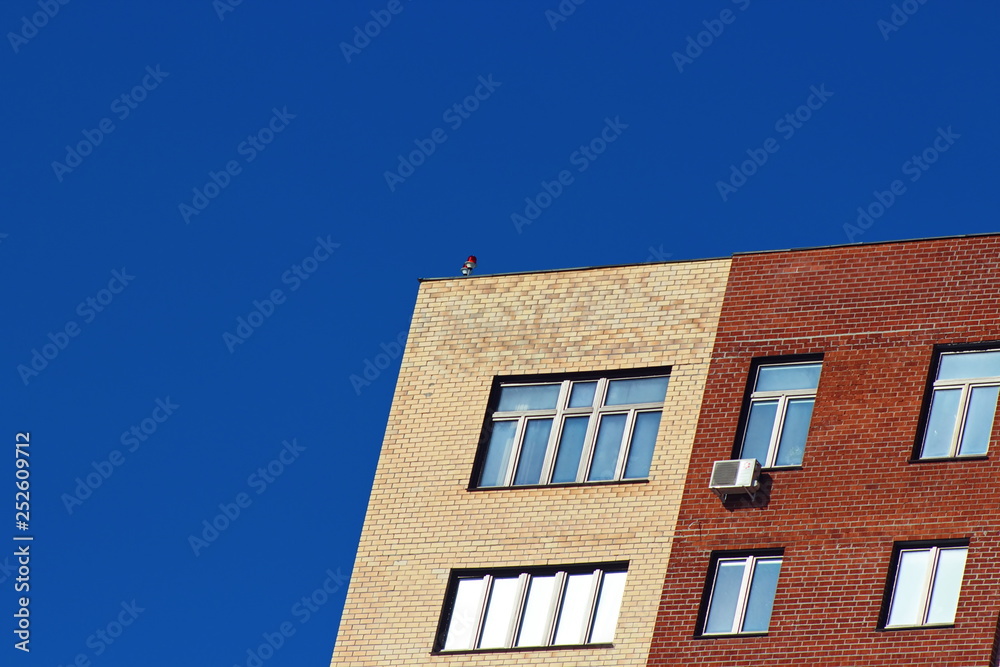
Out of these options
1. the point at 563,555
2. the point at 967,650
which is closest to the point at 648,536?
the point at 563,555

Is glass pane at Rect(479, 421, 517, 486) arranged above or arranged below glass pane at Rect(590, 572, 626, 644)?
above

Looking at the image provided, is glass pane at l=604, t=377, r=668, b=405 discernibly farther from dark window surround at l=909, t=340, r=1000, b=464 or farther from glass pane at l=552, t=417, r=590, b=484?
dark window surround at l=909, t=340, r=1000, b=464

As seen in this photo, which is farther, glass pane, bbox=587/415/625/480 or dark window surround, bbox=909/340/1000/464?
glass pane, bbox=587/415/625/480

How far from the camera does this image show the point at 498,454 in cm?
3055

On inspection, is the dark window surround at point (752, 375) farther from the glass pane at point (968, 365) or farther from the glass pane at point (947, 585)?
the glass pane at point (947, 585)

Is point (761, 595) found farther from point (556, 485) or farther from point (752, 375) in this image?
point (556, 485)

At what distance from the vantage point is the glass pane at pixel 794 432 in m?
28.5

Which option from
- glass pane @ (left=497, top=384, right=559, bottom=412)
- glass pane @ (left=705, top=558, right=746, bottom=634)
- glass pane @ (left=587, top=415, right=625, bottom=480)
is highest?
glass pane @ (left=497, top=384, right=559, bottom=412)

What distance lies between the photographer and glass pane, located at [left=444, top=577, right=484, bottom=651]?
28891 mm

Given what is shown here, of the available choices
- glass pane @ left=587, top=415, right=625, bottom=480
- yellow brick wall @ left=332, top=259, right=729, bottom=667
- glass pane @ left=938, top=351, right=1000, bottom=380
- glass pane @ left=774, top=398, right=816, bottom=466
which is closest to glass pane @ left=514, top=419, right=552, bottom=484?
yellow brick wall @ left=332, top=259, right=729, bottom=667

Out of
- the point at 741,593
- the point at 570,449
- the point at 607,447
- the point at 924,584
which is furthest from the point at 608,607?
the point at 924,584

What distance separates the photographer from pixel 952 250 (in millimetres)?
29062

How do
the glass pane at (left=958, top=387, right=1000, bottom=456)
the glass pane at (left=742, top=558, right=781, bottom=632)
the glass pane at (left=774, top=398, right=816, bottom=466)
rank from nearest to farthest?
1. the glass pane at (left=742, top=558, right=781, bottom=632)
2. the glass pane at (left=958, top=387, right=1000, bottom=456)
3. the glass pane at (left=774, top=398, right=816, bottom=466)

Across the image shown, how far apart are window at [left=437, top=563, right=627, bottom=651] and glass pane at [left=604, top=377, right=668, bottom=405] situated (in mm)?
2871
